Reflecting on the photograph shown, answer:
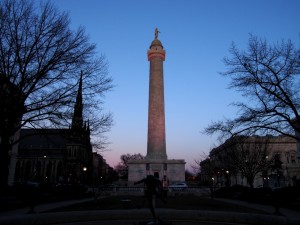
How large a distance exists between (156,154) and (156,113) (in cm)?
764

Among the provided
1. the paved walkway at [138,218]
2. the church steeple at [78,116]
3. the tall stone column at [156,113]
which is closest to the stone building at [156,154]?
the tall stone column at [156,113]

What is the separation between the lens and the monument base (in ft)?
169

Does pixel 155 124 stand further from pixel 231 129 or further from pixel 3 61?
pixel 3 61

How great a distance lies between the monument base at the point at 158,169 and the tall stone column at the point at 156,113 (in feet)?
3.31

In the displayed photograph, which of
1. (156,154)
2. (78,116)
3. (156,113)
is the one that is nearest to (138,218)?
(78,116)

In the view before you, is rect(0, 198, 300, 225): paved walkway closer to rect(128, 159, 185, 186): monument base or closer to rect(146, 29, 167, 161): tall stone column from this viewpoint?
rect(128, 159, 185, 186): monument base

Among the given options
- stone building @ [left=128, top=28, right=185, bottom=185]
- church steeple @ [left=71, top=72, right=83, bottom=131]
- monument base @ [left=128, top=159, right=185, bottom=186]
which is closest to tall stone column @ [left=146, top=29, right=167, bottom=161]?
stone building @ [left=128, top=28, right=185, bottom=185]

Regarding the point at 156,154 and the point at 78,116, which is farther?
the point at 156,154

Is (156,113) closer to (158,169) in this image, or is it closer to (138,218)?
(158,169)

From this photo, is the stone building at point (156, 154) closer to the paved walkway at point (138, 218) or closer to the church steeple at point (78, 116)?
the church steeple at point (78, 116)

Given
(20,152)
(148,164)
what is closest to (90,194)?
(148,164)

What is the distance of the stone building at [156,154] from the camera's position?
51781mm

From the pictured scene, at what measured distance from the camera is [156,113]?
5312cm

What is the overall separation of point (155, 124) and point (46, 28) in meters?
35.0
